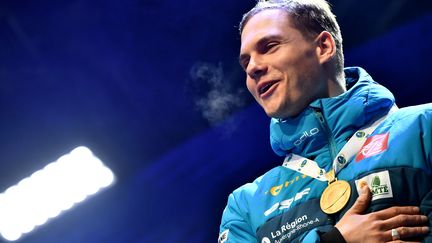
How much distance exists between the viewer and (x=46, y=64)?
350 cm

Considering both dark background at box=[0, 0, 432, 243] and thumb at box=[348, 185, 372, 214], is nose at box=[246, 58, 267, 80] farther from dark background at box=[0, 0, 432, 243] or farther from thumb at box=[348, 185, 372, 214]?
dark background at box=[0, 0, 432, 243]

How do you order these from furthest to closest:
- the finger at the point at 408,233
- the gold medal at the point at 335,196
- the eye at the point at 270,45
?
the eye at the point at 270,45
the gold medal at the point at 335,196
the finger at the point at 408,233

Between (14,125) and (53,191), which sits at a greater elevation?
(14,125)

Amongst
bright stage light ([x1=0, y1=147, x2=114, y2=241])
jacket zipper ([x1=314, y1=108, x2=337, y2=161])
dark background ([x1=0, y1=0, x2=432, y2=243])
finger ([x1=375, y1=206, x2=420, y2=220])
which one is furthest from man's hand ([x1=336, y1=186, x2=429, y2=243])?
bright stage light ([x1=0, y1=147, x2=114, y2=241])

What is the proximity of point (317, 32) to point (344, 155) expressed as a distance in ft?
1.66

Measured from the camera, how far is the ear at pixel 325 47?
5.47ft

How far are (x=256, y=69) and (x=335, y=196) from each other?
48cm

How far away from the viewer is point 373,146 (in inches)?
53.4

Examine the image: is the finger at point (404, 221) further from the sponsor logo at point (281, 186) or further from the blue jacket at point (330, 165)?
the sponsor logo at point (281, 186)

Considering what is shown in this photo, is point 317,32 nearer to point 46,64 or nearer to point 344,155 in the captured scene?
point 344,155

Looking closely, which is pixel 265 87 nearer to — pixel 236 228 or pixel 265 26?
pixel 265 26

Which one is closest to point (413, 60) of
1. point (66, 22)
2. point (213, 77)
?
point (213, 77)

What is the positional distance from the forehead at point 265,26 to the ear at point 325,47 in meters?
0.10

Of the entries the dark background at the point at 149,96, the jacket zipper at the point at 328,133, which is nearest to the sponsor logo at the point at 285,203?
the jacket zipper at the point at 328,133
